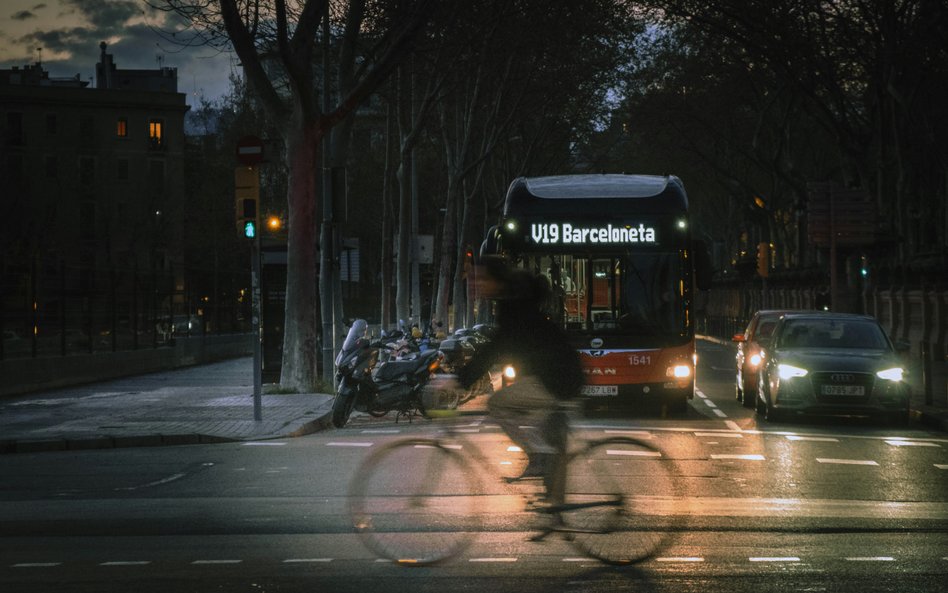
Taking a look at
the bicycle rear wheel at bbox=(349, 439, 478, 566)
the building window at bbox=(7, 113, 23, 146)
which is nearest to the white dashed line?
the bicycle rear wheel at bbox=(349, 439, 478, 566)

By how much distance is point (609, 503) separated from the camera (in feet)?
29.3

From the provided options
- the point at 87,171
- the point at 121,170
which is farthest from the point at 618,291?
the point at 121,170

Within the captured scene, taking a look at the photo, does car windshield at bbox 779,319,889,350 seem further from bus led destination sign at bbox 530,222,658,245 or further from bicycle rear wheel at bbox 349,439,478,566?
bicycle rear wheel at bbox 349,439,478,566

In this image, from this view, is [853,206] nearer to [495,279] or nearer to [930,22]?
[930,22]

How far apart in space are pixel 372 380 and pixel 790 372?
5762mm

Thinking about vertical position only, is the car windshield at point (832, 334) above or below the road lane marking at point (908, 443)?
above

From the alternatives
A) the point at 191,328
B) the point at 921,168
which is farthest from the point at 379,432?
the point at 921,168

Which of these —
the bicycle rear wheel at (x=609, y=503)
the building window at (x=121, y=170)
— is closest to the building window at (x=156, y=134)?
the building window at (x=121, y=170)

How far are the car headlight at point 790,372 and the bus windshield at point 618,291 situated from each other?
1.51m

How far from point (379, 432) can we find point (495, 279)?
30.6ft

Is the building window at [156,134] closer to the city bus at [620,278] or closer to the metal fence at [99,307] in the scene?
the metal fence at [99,307]

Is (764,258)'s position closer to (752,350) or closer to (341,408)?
(752,350)

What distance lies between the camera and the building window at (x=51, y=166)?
84.3m

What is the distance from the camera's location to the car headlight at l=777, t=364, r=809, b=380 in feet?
66.4
